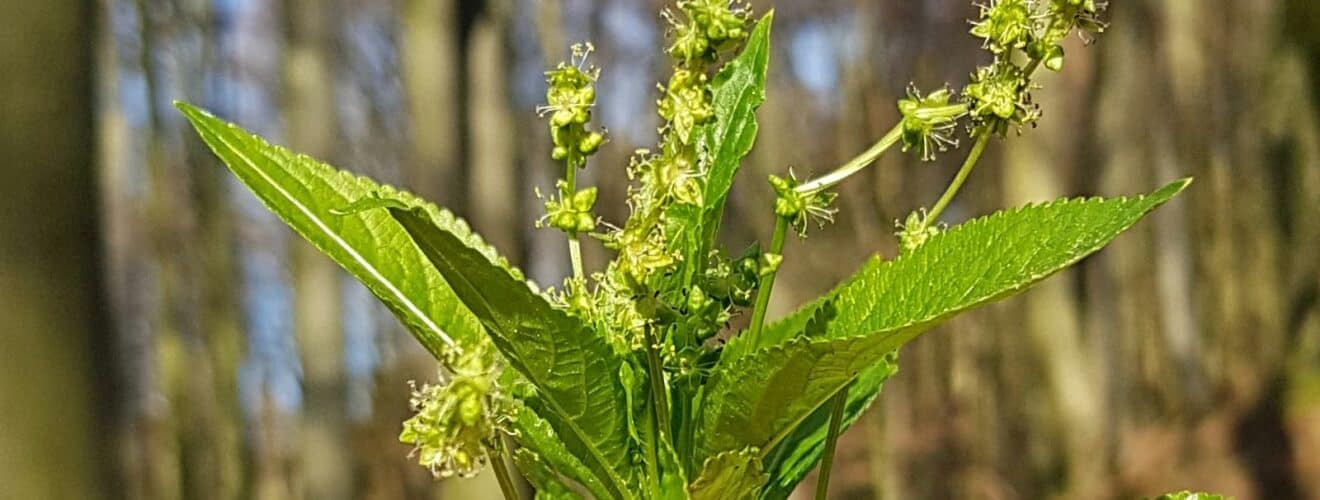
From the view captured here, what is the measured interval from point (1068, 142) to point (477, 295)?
470 centimetres

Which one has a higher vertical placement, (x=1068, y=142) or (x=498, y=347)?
(x=1068, y=142)

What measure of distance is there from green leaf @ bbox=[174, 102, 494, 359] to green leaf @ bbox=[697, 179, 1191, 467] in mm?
128

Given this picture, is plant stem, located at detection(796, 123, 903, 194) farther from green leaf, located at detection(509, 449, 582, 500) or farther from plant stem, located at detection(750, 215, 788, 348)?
green leaf, located at detection(509, 449, 582, 500)

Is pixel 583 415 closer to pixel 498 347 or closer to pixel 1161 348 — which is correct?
pixel 498 347

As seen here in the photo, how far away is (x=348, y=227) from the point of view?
48 cm

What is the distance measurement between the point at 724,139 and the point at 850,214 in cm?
487

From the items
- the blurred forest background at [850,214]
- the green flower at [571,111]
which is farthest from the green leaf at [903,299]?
the blurred forest background at [850,214]

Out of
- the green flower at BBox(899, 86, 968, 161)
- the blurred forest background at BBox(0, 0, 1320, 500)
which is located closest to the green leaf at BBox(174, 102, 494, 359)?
the green flower at BBox(899, 86, 968, 161)

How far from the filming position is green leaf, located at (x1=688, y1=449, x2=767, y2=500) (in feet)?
1.42

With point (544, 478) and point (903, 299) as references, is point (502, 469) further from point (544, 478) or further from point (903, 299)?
point (903, 299)

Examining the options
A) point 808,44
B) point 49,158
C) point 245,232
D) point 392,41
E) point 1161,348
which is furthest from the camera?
point 245,232

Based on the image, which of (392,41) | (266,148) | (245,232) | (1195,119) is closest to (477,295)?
(266,148)

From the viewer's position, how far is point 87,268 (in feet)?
6.73

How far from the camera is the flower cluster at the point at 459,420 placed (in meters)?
0.39
